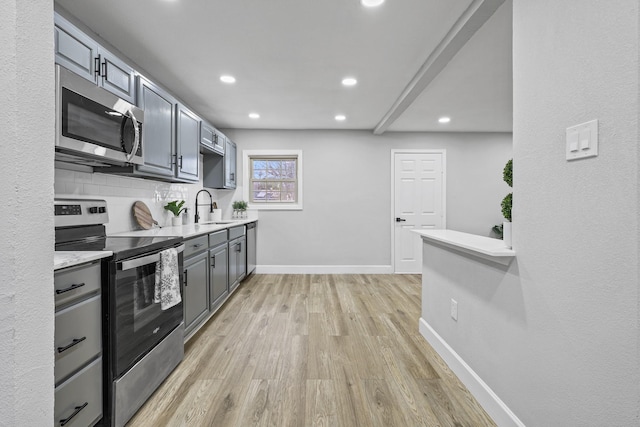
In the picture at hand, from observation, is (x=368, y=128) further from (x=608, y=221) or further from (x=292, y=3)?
(x=608, y=221)

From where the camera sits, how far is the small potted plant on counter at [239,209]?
16.9 ft

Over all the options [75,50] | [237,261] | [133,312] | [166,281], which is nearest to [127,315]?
[133,312]

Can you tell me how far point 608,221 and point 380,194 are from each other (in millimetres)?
4405

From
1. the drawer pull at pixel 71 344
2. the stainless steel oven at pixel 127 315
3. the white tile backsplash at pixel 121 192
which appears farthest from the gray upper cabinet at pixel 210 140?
the drawer pull at pixel 71 344

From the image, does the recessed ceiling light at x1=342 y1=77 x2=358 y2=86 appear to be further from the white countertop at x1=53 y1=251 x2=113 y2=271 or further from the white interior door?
the white countertop at x1=53 y1=251 x2=113 y2=271

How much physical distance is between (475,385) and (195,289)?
2146mm

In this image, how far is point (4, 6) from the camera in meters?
0.74

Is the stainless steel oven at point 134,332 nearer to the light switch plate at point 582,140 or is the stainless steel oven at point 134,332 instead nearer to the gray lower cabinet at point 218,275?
the gray lower cabinet at point 218,275

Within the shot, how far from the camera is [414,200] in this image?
5.48 metres

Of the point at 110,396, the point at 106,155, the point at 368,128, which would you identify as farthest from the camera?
the point at 368,128

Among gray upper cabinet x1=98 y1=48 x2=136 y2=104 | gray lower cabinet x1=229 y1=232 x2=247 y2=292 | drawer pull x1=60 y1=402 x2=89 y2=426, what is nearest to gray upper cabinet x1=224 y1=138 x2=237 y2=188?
gray lower cabinet x1=229 y1=232 x2=247 y2=292

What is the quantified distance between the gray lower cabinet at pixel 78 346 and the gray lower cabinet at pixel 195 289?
99cm

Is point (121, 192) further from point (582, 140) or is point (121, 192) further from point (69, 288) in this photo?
point (582, 140)

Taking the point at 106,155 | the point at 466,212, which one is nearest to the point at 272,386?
the point at 106,155
